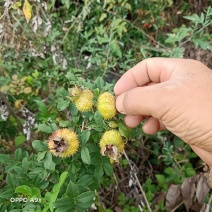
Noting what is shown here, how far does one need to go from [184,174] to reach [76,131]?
56.1 inches

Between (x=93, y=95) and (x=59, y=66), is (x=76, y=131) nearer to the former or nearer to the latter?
(x=93, y=95)

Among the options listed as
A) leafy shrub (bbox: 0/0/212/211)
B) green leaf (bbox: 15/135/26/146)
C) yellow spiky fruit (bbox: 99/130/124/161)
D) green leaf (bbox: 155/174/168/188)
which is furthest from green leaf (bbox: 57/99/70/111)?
green leaf (bbox: 155/174/168/188)

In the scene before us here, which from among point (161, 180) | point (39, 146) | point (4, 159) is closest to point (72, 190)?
point (39, 146)

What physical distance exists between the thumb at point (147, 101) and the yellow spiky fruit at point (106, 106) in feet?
0.09

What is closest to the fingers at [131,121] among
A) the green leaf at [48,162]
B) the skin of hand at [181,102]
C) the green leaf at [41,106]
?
the skin of hand at [181,102]

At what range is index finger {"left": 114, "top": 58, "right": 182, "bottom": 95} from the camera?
190 cm

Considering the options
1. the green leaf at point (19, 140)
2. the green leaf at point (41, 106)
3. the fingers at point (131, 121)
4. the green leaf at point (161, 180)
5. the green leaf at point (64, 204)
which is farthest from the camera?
the green leaf at point (161, 180)

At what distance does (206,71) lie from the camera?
1733 mm

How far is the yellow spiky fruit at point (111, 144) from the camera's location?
167cm

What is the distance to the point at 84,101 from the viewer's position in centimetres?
174

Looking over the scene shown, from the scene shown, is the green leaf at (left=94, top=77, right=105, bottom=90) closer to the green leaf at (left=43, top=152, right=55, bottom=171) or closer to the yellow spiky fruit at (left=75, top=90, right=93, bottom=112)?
the yellow spiky fruit at (left=75, top=90, right=93, bottom=112)

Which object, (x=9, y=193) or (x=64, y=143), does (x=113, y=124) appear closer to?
(x=64, y=143)

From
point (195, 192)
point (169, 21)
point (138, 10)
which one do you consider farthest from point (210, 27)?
point (195, 192)

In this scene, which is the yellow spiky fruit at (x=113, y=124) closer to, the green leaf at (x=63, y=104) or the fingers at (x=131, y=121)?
the fingers at (x=131, y=121)
